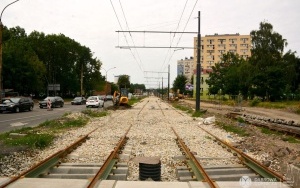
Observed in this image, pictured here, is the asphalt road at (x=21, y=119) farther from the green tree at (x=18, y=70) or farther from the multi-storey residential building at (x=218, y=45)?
the multi-storey residential building at (x=218, y=45)

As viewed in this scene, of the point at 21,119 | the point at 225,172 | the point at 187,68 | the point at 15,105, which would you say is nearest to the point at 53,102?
the point at 15,105

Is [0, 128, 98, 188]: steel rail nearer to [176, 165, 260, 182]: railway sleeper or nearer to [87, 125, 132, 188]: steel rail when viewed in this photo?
[87, 125, 132, 188]: steel rail

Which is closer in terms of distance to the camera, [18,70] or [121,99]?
[121,99]

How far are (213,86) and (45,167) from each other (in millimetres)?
71687

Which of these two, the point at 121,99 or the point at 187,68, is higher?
the point at 187,68

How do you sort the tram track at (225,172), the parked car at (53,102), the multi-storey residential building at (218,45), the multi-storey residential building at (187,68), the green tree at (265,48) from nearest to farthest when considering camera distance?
the tram track at (225,172) → the parked car at (53,102) → the green tree at (265,48) → the multi-storey residential building at (218,45) → the multi-storey residential building at (187,68)

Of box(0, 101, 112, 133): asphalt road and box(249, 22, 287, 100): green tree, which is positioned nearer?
box(0, 101, 112, 133): asphalt road

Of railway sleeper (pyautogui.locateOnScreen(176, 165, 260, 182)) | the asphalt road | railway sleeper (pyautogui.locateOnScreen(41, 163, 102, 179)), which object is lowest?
the asphalt road

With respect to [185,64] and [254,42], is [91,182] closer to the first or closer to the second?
[254,42]

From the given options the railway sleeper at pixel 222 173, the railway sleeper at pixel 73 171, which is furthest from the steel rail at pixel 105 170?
the railway sleeper at pixel 222 173

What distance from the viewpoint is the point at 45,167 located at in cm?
801

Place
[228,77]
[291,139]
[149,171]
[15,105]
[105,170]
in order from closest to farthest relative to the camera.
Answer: [149,171] < [105,170] < [291,139] < [15,105] < [228,77]

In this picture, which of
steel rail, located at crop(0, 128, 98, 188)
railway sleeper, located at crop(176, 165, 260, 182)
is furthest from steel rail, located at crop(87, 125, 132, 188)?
railway sleeper, located at crop(176, 165, 260, 182)

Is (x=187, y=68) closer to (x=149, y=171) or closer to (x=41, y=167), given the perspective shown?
(x=41, y=167)
